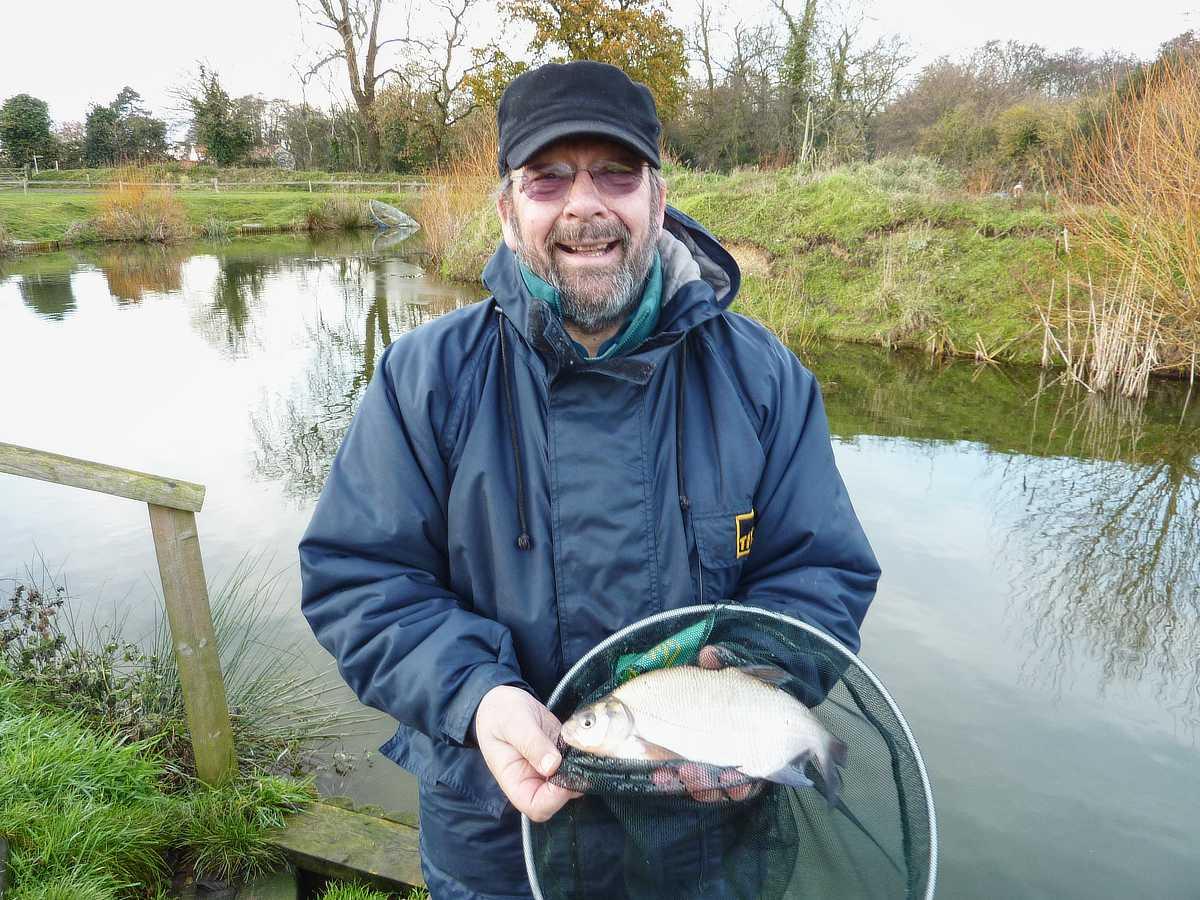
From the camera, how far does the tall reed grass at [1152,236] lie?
29.1 feet

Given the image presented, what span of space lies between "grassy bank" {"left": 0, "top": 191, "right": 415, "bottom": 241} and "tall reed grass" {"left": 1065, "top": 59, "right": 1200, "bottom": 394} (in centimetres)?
2761

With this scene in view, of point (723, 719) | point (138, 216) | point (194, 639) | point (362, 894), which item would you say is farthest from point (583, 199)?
point (138, 216)

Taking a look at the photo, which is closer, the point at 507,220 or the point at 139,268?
the point at 507,220

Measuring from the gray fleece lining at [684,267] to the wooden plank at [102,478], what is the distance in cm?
181

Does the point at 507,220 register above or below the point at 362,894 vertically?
above

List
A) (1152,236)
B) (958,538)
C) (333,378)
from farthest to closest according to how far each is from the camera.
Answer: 1. (333,378)
2. (1152,236)
3. (958,538)

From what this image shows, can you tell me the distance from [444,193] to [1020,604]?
18.3 metres

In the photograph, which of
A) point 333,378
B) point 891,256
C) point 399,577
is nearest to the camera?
point 399,577

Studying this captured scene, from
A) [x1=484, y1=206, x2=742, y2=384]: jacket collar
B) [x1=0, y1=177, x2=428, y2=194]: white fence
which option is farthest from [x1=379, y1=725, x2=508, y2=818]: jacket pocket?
[x1=0, y1=177, x2=428, y2=194]: white fence

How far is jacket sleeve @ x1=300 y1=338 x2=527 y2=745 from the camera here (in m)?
1.62

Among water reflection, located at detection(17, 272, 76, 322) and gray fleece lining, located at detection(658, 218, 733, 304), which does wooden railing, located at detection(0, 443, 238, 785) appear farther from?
water reflection, located at detection(17, 272, 76, 322)

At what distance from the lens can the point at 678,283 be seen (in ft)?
6.34

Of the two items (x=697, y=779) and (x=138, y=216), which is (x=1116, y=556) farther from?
(x=138, y=216)

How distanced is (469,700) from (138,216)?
30459 mm
